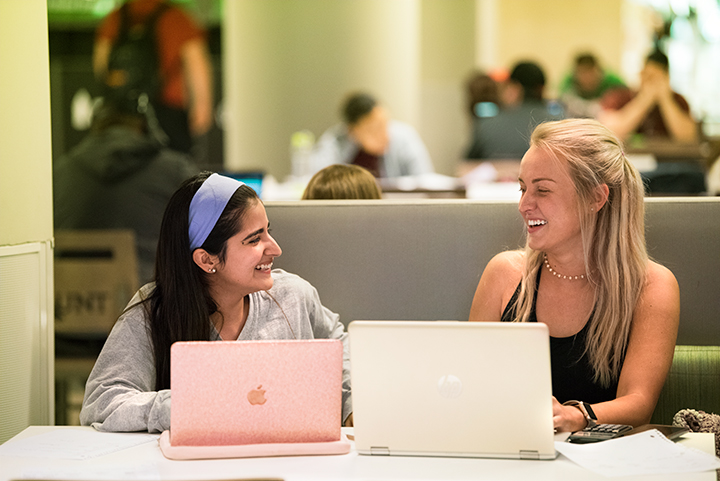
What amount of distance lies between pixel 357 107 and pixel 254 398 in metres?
4.52

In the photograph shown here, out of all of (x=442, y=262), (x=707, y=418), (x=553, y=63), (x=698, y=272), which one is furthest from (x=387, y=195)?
(x=553, y=63)

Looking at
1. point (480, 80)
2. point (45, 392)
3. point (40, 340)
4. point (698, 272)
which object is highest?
point (480, 80)

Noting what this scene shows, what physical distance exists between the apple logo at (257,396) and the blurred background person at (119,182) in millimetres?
2624

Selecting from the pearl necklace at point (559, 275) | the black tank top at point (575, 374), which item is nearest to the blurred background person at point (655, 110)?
the pearl necklace at point (559, 275)

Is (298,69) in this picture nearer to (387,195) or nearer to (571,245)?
(387,195)

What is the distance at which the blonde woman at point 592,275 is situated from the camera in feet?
6.24

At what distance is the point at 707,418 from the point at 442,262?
87 centimetres

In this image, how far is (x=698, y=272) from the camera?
7.32 feet

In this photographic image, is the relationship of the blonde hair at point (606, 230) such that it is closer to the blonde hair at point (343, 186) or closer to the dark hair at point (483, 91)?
the blonde hair at point (343, 186)

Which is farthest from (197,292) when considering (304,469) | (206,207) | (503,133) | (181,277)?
(503,133)

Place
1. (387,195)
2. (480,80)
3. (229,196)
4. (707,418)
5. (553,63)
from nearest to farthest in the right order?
(707,418) < (229,196) < (387,195) < (480,80) < (553,63)

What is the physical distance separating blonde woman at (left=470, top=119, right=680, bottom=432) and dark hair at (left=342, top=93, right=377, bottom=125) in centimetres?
383

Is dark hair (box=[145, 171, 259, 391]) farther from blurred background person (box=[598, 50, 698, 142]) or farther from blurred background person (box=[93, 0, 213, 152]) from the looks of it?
blurred background person (box=[598, 50, 698, 142])

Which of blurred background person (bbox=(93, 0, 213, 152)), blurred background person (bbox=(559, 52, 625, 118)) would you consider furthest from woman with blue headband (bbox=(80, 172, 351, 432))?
blurred background person (bbox=(559, 52, 625, 118))
